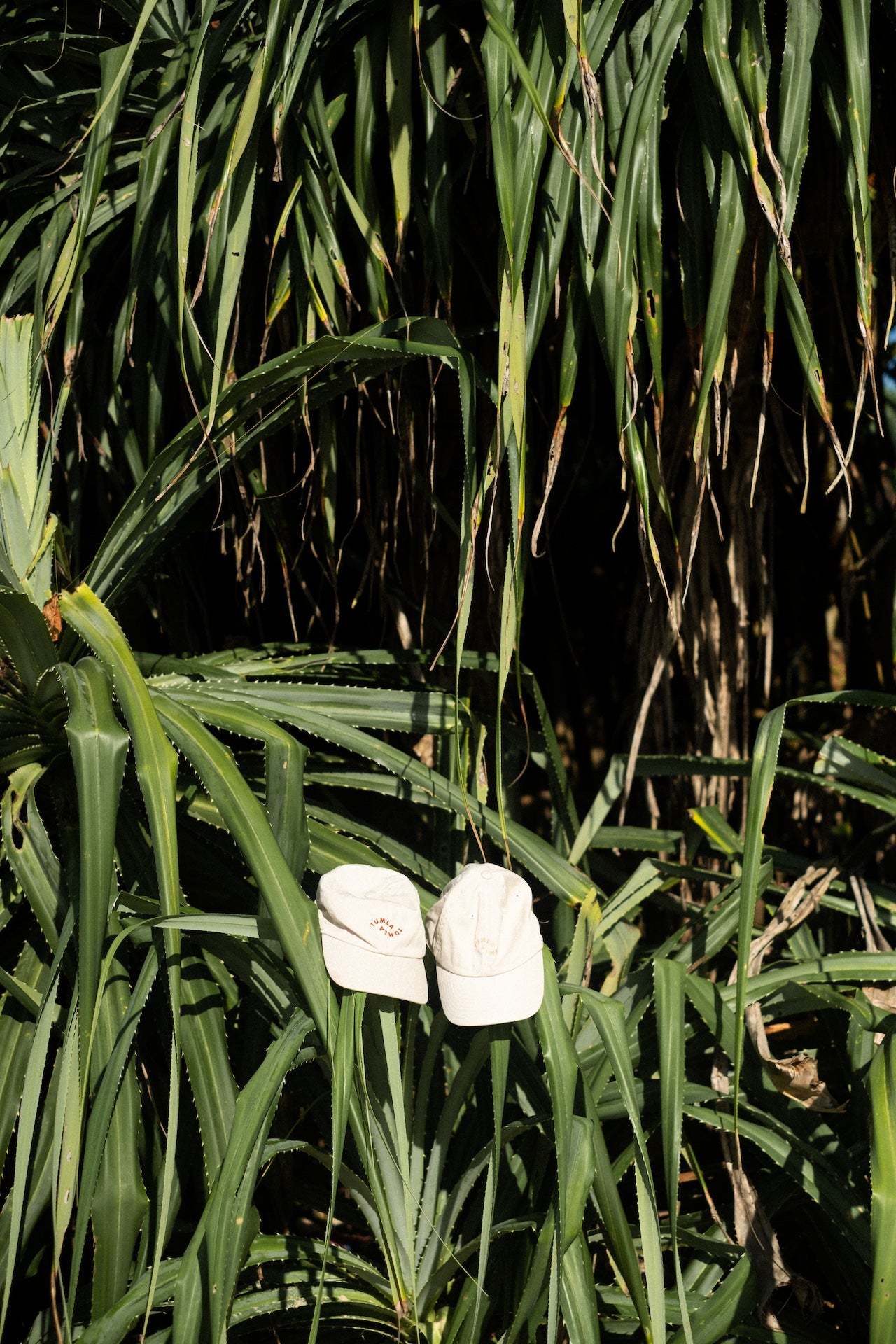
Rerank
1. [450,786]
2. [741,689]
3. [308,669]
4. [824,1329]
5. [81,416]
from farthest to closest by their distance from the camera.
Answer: [741,689]
[81,416]
[308,669]
[450,786]
[824,1329]

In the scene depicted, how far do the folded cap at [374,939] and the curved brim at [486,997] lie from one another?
0.03 m

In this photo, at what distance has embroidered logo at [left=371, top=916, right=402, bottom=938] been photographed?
0.80 meters

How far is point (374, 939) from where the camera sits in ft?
2.61

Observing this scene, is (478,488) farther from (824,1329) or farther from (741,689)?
(824,1329)

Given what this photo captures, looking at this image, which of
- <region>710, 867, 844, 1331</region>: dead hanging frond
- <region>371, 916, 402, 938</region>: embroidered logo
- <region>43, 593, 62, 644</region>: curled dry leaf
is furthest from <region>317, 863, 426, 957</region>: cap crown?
<region>43, 593, 62, 644</region>: curled dry leaf

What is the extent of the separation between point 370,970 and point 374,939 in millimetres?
23

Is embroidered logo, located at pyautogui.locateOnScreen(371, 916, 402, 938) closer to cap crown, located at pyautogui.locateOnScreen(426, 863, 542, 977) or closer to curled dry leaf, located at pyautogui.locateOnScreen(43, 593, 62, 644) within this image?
cap crown, located at pyautogui.locateOnScreen(426, 863, 542, 977)

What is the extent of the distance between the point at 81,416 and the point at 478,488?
0.69 metres

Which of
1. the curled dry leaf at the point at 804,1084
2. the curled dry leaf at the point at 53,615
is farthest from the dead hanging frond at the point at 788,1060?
the curled dry leaf at the point at 53,615

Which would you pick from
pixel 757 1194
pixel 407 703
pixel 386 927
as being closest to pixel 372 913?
pixel 386 927

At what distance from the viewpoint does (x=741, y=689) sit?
1537 mm

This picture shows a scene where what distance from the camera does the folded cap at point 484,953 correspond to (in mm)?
785

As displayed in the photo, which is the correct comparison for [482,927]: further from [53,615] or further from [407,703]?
[53,615]

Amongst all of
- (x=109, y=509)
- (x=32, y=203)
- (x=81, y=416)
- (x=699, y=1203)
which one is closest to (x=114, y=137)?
(x=32, y=203)
